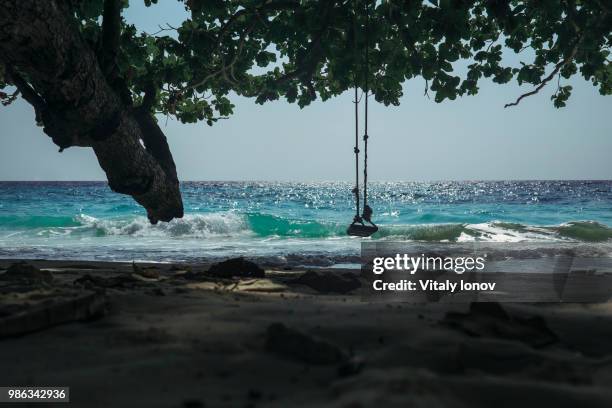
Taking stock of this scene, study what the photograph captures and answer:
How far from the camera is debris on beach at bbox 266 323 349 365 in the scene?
2240 mm

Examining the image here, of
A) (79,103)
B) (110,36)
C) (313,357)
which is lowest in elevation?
(313,357)

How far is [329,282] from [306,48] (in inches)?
138

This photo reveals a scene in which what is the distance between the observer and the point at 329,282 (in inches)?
210

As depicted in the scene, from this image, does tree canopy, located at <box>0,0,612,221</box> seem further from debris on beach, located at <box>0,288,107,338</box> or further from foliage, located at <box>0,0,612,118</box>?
debris on beach, located at <box>0,288,107,338</box>

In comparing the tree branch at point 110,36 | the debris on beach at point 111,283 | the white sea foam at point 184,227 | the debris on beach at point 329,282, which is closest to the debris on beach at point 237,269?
the debris on beach at point 329,282

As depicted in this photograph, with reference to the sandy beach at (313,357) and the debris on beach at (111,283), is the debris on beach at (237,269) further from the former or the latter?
the sandy beach at (313,357)

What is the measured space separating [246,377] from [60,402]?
0.69 meters

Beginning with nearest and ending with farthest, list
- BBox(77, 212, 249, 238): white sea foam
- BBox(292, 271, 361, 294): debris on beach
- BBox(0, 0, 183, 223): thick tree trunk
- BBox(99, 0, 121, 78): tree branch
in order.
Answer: BBox(0, 0, 183, 223): thick tree trunk, BBox(292, 271, 361, 294): debris on beach, BBox(99, 0, 121, 78): tree branch, BBox(77, 212, 249, 238): white sea foam

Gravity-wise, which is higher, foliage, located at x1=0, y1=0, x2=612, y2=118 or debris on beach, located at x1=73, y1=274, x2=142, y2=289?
foliage, located at x1=0, y1=0, x2=612, y2=118

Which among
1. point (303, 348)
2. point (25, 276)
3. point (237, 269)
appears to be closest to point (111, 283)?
point (25, 276)

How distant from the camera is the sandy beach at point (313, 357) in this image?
1866 millimetres

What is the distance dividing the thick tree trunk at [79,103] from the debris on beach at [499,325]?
14.1 ft

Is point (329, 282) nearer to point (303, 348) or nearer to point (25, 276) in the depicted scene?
point (25, 276)

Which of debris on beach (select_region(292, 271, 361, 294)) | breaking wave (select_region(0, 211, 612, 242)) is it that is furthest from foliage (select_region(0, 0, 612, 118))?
breaking wave (select_region(0, 211, 612, 242))
